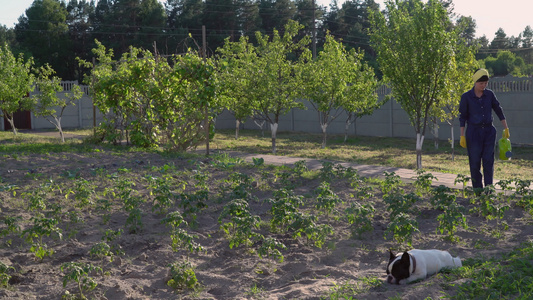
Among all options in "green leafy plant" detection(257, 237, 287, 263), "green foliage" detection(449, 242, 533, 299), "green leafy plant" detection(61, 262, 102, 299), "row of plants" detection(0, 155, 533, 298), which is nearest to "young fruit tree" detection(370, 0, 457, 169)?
"row of plants" detection(0, 155, 533, 298)

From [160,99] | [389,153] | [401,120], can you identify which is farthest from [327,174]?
[401,120]

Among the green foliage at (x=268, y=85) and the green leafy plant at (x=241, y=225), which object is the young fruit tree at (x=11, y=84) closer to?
the green foliage at (x=268, y=85)

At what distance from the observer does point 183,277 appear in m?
4.14

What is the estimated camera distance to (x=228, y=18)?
44219 millimetres

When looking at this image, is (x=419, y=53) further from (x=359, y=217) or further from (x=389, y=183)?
Result: (x=359, y=217)

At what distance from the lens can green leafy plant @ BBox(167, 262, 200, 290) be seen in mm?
4141

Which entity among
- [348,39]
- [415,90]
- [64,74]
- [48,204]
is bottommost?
[48,204]

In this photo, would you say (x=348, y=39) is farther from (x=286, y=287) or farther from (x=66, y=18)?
(x=286, y=287)

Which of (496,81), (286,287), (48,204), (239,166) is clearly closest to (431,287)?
(286,287)

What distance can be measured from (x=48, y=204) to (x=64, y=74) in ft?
132

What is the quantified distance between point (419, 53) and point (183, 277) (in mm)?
9452

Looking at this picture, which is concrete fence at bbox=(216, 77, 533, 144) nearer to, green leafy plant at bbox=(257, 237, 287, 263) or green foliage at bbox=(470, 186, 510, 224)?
green foliage at bbox=(470, 186, 510, 224)

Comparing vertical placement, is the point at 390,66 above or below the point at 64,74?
below

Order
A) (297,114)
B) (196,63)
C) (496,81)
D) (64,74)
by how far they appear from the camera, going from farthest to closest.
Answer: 1. (64,74)
2. (297,114)
3. (496,81)
4. (196,63)
